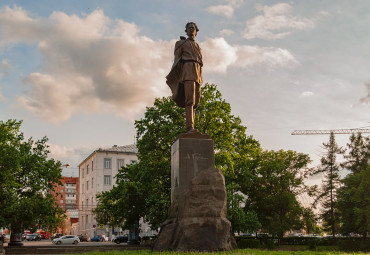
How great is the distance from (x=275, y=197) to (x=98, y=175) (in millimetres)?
42041

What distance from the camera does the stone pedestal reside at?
402 inches

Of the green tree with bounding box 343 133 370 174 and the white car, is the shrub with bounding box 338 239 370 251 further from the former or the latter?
the white car

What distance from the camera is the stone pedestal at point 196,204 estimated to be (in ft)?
33.5

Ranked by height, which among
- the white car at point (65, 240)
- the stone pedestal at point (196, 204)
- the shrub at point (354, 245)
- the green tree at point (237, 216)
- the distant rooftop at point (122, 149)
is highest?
the distant rooftop at point (122, 149)

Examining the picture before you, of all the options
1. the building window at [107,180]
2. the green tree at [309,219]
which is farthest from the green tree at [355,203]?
the building window at [107,180]

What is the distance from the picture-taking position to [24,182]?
110 feet

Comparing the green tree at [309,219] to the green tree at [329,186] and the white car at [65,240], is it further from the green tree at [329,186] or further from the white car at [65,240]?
the white car at [65,240]

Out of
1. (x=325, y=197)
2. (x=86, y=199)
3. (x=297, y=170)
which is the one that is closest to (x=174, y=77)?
(x=297, y=170)

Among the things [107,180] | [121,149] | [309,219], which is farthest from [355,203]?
[121,149]

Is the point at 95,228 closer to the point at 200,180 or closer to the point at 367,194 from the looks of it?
the point at 367,194

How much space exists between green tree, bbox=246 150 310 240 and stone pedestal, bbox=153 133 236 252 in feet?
91.1

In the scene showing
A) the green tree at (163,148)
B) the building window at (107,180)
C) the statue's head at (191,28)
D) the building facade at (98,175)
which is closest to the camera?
the statue's head at (191,28)

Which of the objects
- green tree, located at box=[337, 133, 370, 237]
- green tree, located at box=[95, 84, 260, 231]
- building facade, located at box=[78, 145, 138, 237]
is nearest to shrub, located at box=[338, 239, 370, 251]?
green tree, located at box=[337, 133, 370, 237]

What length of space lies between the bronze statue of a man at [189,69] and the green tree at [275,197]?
27.0 metres
